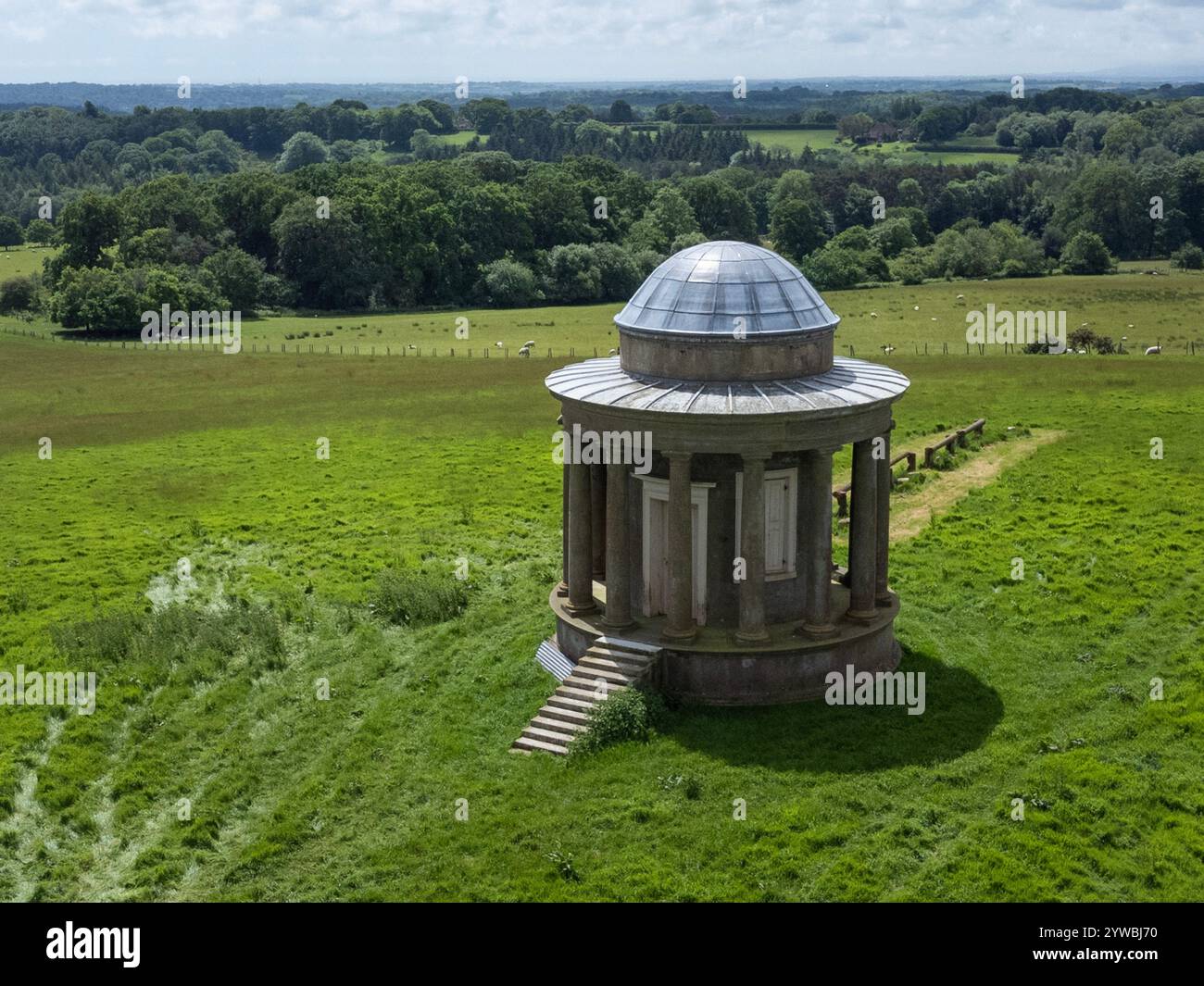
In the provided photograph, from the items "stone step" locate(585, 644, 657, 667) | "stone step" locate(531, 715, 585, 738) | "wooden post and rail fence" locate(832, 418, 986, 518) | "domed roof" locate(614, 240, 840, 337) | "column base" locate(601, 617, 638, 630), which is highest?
"domed roof" locate(614, 240, 840, 337)

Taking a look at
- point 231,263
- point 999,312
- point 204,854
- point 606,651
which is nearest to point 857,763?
point 606,651

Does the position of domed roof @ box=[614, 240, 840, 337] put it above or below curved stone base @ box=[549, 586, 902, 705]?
above

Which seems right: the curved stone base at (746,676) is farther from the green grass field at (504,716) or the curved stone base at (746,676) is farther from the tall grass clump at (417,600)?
the tall grass clump at (417,600)

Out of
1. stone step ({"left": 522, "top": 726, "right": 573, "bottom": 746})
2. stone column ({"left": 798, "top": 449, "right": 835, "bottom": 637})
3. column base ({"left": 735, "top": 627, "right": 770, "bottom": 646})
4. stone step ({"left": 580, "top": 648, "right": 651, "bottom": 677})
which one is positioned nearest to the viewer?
stone step ({"left": 522, "top": 726, "right": 573, "bottom": 746})

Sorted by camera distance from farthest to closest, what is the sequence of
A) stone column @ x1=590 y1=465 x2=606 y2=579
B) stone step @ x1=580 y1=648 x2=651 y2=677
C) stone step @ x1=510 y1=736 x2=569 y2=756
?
1. stone column @ x1=590 y1=465 x2=606 y2=579
2. stone step @ x1=580 y1=648 x2=651 y2=677
3. stone step @ x1=510 y1=736 x2=569 y2=756

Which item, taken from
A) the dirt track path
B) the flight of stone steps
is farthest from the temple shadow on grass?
the dirt track path

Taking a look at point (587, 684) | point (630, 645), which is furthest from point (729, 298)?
point (587, 684)

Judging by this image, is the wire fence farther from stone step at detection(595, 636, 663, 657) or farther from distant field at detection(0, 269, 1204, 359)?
stone step at detection(595, 636, 663, 657)
